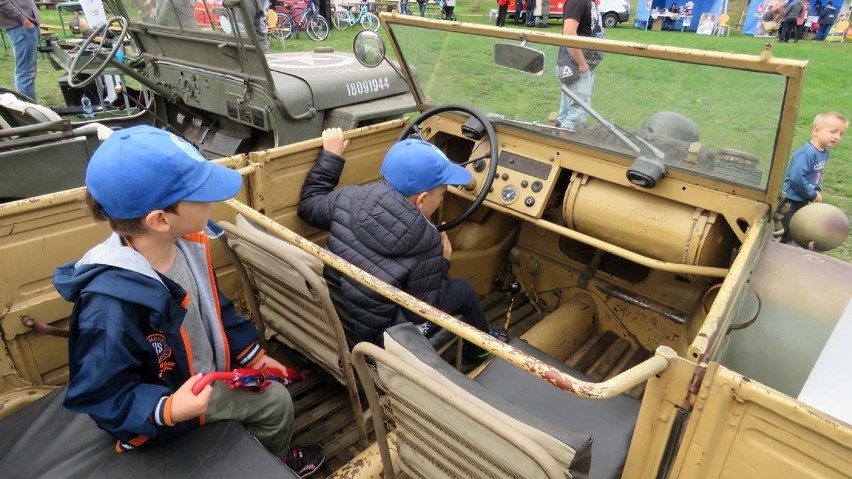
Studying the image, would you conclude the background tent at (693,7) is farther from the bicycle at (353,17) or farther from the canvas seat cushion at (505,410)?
the canvas seat cushion at (505,410)

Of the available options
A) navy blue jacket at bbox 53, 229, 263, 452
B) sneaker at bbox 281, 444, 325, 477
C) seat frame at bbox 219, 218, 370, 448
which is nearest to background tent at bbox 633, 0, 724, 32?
seat frame at bbox 219, 218, 370, 448

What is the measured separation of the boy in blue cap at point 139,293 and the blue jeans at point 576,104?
5.18 ft

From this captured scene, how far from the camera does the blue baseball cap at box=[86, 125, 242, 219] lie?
1.38 meters

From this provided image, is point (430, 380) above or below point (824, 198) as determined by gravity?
above

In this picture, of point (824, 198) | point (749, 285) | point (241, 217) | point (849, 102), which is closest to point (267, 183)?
point (241, 217)

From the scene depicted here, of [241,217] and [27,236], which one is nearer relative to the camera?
[27,236]

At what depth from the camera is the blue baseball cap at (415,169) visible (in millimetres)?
2275

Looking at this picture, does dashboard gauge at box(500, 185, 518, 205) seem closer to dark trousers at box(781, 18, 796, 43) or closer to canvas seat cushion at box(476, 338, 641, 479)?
canvas seat cushion at box(476, 338, 641, 479)

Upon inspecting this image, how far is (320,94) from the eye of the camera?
4195 mm

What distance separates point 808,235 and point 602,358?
1.13 metres

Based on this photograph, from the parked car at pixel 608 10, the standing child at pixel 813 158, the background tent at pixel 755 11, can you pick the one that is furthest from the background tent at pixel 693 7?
the standing child at pixel 813 158

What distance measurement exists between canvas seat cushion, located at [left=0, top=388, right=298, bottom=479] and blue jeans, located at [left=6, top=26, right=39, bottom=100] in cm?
658

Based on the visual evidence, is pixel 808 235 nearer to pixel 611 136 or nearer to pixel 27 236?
pixel 611 136

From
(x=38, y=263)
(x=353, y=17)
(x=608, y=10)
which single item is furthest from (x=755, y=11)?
(x=38, y=263)
